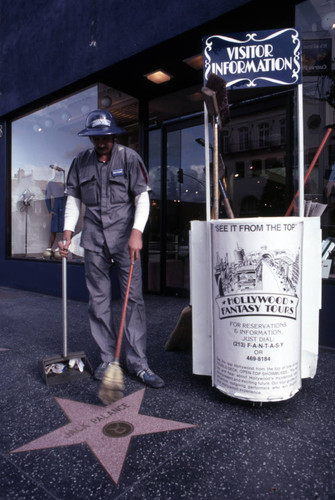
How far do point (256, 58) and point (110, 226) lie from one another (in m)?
1.65

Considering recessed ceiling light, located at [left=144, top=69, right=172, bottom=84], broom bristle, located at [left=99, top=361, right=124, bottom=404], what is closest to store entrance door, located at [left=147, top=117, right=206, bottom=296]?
recessed ceiling light, located at [left=144, top=69, right=172, bottom=84]

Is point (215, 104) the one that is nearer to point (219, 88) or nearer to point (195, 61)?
point (219, 88)

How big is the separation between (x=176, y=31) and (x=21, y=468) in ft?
15.5

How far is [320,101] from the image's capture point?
4.17 metres

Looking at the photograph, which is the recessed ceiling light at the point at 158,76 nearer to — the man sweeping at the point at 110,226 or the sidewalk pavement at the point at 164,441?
the man sweeping at the point at 110,226

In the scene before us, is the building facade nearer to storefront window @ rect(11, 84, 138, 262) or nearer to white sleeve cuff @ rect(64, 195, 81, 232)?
storefront window @ rect(11, 84, 138, 262)

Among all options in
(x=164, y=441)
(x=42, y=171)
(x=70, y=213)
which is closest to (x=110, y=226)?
(x=70, y=213)

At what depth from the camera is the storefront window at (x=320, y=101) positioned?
400cm

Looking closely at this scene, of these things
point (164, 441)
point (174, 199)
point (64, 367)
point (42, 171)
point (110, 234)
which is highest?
point (42, 171)

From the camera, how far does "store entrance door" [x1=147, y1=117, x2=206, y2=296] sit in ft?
19.0

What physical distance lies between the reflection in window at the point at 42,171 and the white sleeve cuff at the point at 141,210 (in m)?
4.32

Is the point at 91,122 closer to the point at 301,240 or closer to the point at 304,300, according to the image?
the point at 301,240

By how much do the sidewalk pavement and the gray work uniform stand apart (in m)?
A: 0.35

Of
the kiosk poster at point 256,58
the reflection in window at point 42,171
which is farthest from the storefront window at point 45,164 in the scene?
the kiosk poster at point 256,58
